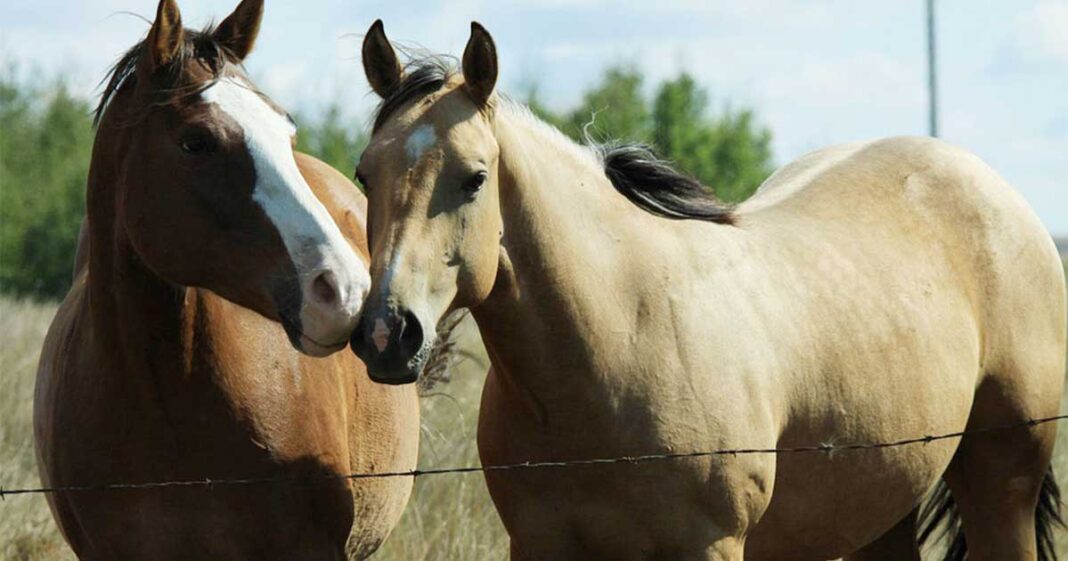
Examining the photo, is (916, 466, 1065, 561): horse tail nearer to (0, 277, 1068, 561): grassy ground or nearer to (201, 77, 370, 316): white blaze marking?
(0, 277, 1068, 561): grassy ground

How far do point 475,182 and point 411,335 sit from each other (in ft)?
1.40

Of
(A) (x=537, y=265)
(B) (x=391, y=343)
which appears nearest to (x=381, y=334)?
(B) (x=391, y=343)

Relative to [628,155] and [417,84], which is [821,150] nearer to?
[628,155]

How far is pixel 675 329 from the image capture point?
4.14 m

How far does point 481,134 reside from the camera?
12.6 ft

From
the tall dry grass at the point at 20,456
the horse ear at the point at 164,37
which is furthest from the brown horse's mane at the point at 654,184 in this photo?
the tall dry grass at the point at 20,456

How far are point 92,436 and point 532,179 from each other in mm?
1378

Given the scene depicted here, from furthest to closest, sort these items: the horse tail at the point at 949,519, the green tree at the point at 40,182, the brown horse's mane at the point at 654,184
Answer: the green tree at the point at 40,182, the horse tail at the point at 949,519, the brown horse's mane at the point at 654,184

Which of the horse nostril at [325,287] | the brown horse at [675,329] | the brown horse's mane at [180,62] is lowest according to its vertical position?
the brown horse at [675,329]

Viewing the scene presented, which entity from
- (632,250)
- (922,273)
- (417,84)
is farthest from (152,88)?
(922,273)

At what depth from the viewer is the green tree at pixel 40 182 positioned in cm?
3256

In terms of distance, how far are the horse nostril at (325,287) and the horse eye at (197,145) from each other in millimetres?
479

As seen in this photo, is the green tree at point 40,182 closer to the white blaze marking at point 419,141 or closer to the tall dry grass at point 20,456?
the tall dry grass at point 20,456

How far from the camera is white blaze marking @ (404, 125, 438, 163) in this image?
12.3 feet
